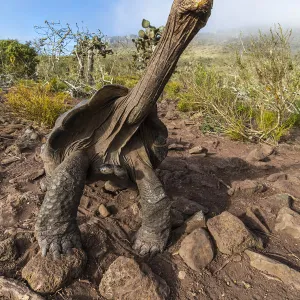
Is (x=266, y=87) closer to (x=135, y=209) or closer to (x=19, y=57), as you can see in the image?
(x=135, y=209)

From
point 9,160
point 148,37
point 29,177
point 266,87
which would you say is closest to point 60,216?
point 29,177

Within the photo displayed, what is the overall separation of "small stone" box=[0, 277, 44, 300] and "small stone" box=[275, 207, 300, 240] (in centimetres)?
194

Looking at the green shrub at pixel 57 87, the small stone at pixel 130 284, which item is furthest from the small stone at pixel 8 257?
the green shrub at pixel 57 87

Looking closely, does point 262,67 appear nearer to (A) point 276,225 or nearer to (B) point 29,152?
(A) point 276,225

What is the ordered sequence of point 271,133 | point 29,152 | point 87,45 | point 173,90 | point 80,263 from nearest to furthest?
point 80,263
point 29,152
point 271,133
point 173,90
point 87,45

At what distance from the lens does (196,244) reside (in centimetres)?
199

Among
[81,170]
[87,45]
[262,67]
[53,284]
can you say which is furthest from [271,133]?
[87,45]

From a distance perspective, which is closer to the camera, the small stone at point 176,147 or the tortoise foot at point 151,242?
the tortoise foot at point 151,242

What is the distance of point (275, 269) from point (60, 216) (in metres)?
1.56

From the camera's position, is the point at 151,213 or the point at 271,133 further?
the point at 271,133

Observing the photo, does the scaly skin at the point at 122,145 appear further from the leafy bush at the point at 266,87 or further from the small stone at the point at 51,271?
the leafy bush at the point at 266,87

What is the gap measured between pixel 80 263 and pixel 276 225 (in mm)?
1692

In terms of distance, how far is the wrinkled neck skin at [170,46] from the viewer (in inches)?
57.9

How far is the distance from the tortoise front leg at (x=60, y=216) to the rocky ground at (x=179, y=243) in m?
0.11
